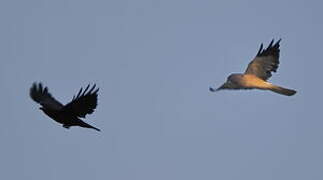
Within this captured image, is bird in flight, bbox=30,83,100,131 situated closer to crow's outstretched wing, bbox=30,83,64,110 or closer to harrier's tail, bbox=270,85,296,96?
crow's outstretched wing, bbox=30,83,64,110

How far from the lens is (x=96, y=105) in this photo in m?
15.1

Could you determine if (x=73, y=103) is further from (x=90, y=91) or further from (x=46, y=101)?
(x=46, y=101)

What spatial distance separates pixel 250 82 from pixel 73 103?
539cm

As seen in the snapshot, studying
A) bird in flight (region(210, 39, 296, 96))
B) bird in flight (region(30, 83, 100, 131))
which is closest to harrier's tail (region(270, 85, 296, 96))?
bird in flight (region(210, 39, 296, 96))

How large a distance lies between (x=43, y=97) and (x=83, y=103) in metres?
2.89

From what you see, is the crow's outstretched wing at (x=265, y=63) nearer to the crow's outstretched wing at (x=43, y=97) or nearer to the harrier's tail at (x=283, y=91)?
the harrier's tail at (x=283, y=91)

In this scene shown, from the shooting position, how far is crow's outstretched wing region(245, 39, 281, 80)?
19.8 m

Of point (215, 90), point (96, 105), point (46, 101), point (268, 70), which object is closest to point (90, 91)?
point (96, 105)

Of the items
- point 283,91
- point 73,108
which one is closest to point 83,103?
point 73,108

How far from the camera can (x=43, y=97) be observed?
17.7 m

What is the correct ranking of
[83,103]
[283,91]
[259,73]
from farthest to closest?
[259,73] → [283,91] → [83,103]

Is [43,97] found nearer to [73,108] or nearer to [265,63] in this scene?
[73,108]

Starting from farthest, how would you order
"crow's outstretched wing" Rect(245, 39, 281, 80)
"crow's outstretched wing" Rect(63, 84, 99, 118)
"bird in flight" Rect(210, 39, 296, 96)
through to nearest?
"crow's outstretched wing" Rect(245, 39, 281, 80) → "bird in flight" Rect(210, 39, 296, 96) → "crow's outstretched wing" Rect(63, 84, 99, 118)

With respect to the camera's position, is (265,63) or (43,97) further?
(265,63)
